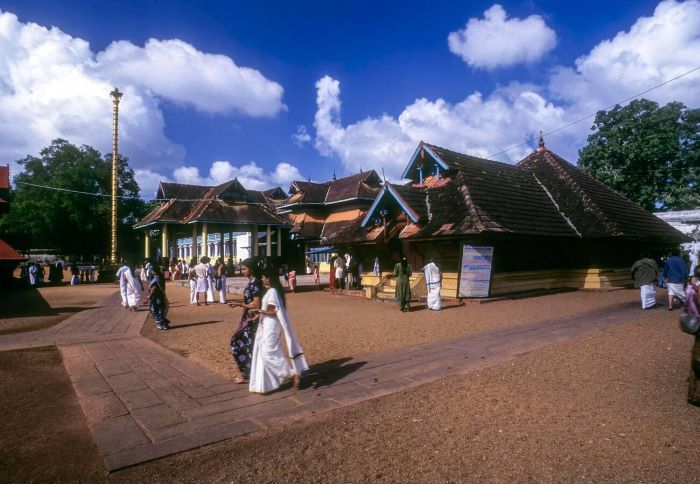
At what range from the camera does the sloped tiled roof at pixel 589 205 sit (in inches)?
635

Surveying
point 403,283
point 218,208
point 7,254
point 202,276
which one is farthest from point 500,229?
point 218,208

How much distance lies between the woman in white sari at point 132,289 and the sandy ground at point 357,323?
1.21m

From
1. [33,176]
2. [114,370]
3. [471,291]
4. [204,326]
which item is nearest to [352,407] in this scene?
[114,370]

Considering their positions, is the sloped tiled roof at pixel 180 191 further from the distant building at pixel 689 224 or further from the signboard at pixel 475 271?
the distant building at pixel 689 224

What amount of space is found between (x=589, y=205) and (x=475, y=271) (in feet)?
23.7

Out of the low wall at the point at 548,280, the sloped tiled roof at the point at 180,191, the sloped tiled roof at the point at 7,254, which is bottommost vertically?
the low wall at the point at 548,280

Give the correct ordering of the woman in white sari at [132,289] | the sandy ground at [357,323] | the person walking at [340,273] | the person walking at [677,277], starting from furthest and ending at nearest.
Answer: the person walking at [340,273] → the woman in white sari at [132,289] → the person walking at [677,277] → the sandy ground at [357,323]

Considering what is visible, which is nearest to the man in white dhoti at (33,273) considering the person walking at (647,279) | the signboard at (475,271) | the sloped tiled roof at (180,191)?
the sloped tiled roof at (180,191)

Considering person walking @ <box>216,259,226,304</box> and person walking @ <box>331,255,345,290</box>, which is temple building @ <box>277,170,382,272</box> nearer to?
person walking @ <box>331,255,345,290</box>

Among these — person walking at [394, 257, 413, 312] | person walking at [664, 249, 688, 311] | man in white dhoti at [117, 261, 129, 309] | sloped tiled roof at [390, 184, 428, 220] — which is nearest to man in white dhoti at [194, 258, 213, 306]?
man in white dhoti at [117, 261, 129, 309]

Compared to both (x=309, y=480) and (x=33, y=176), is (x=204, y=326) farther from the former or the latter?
(x=33, y=176)

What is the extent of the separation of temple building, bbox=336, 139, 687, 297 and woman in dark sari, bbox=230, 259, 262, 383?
30.4 ft

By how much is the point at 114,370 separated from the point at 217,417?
113 inches

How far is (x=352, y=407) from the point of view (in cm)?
465
